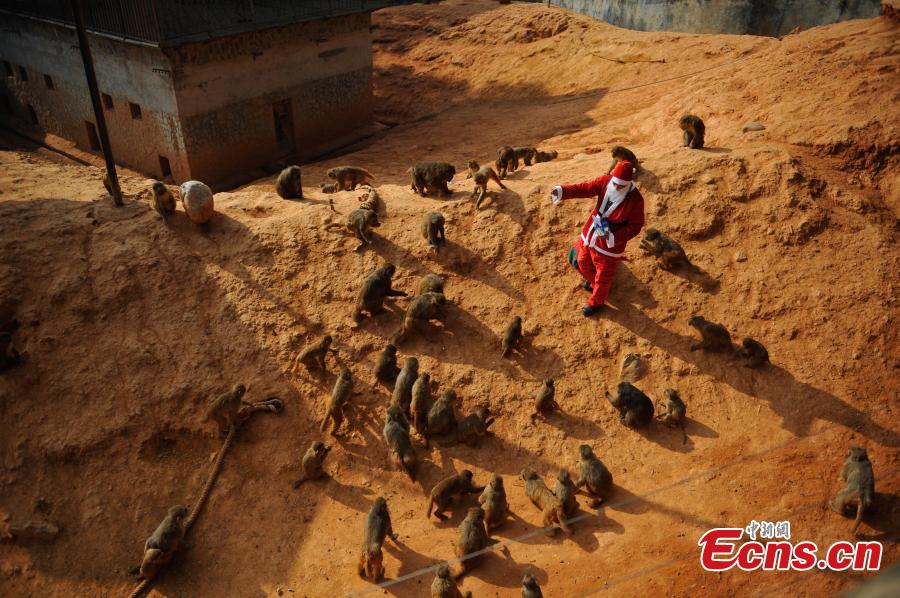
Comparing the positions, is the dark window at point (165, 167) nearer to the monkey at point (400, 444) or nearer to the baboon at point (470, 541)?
the monkey at point (400, 444)

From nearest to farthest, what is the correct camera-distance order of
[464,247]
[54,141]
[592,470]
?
1. [592,470]
2. [464,247]
3. [54,141]

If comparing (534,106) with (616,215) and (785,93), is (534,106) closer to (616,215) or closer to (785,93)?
(785,93)

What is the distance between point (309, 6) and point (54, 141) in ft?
30.2

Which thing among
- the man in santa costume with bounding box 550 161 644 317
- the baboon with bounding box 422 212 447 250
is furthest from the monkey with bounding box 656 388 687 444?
the baboon with bounding box 422 212 447 250

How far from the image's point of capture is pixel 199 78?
48.7ft

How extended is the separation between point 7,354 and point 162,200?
3.09 m

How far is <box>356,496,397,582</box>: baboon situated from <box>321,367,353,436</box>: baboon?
1548 mm

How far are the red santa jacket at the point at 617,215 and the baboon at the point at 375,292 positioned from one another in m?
2.76

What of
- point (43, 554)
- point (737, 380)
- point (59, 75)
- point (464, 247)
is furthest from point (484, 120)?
point (43, 554)

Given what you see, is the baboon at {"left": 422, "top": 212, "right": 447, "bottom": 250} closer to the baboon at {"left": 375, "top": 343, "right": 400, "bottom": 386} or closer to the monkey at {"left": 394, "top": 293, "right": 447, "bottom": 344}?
the monkey at {"left": 394, "top": 293, "right": 447, "bottom": 344}

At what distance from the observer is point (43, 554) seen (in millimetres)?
6867

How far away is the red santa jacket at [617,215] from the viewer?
828 cm

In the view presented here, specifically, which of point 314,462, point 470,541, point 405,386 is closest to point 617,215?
point 405,386

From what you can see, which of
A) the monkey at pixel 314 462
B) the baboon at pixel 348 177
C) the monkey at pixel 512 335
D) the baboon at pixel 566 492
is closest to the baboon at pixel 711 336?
the monkey at pixel 512 335
